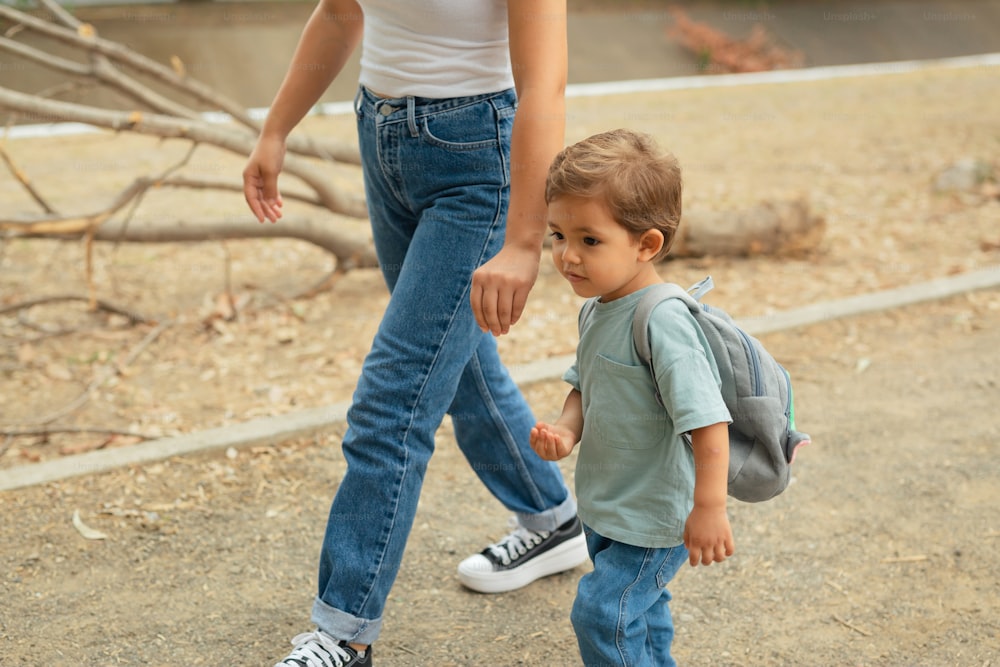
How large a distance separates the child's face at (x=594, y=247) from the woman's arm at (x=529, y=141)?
10 centimetres

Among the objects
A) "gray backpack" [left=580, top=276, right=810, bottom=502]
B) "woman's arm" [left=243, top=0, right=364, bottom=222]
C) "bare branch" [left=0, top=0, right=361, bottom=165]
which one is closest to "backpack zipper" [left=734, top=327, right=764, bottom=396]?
"gray backpack" [left=580, top=276, right=810, bottom=502]

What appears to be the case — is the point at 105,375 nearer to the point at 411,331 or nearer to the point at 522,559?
the point at 522,559

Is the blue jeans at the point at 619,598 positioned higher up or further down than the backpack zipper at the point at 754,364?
further down

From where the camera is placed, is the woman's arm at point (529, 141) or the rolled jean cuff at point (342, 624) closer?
the woman's arm at point (529, 141)

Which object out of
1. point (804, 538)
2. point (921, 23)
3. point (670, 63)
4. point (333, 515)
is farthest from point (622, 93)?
point (333, 515)

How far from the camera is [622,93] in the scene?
10828mm

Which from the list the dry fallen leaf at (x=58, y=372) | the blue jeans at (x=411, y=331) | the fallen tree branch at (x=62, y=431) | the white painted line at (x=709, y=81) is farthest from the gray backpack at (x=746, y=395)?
the white painted line at (x=709, y=81)

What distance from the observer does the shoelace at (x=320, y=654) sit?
2096mm

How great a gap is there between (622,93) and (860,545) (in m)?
8.61

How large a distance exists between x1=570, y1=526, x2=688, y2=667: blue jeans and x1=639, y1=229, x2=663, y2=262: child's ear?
0.51 m

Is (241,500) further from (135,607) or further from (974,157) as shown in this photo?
(974,157)

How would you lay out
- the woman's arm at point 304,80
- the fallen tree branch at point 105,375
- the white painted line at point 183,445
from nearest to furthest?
1. the woman's arm at point 304,80
2. the white painted line at point 183,445
3. the fallen tree branch at point 105,375

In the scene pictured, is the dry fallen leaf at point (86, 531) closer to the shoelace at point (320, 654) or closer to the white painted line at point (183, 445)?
the white painted line at point (183, 445)

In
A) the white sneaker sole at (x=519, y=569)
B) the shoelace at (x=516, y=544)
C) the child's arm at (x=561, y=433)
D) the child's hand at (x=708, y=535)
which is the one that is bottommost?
the white sneaker sole at (x=519, y=569)
